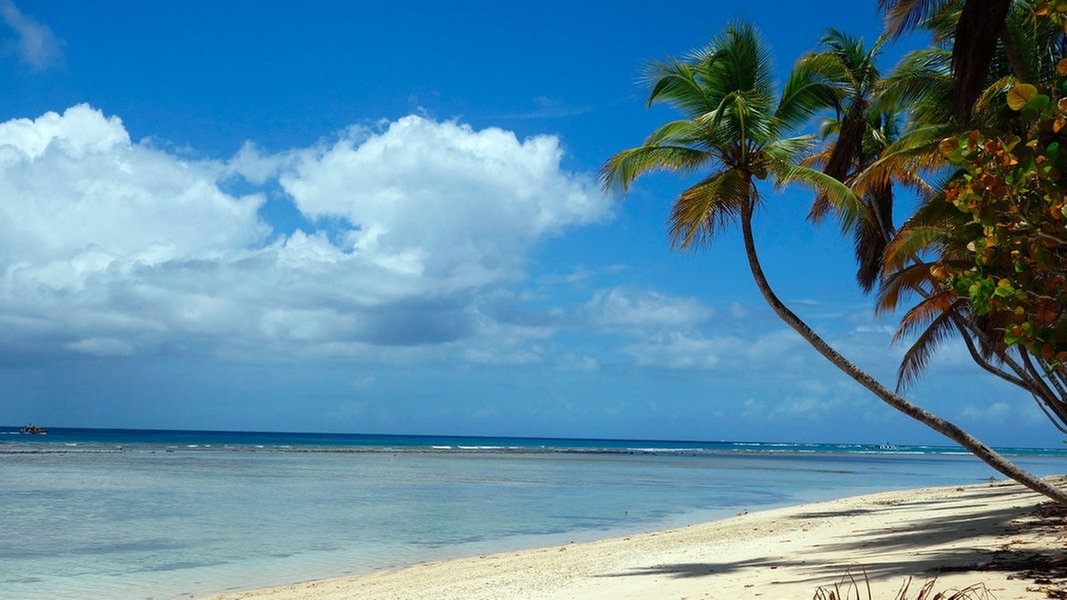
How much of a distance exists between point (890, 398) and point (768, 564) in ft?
7.41

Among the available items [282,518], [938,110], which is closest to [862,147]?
[938,110]

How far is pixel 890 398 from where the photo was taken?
9.77m

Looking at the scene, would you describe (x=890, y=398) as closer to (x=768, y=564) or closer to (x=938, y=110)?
(x=768, y=564)

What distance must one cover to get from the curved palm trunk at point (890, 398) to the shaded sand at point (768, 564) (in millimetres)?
676

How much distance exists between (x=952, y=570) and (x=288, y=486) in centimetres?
2308

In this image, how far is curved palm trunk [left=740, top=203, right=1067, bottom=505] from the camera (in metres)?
9.12

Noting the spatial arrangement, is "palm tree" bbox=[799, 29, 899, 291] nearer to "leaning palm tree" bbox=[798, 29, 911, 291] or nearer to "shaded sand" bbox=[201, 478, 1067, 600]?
"leaning palm tree" bbox=[798, 29, 911, 291]

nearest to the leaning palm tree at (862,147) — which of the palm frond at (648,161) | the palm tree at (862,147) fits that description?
the palm tree at (862,147)

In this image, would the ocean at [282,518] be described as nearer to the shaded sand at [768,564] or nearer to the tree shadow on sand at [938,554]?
the shaded sand at [768,564]

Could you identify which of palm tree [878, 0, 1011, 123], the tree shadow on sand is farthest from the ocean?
palm tree [878, 0, 1011, 123]

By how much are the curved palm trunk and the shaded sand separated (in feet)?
2.22

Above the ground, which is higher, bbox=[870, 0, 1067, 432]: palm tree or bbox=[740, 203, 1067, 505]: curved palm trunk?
bbox=[870, 0, 1067, 432]: palm tree

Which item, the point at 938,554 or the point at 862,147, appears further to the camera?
the point at 862,147

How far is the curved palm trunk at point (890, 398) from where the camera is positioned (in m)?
9.12
